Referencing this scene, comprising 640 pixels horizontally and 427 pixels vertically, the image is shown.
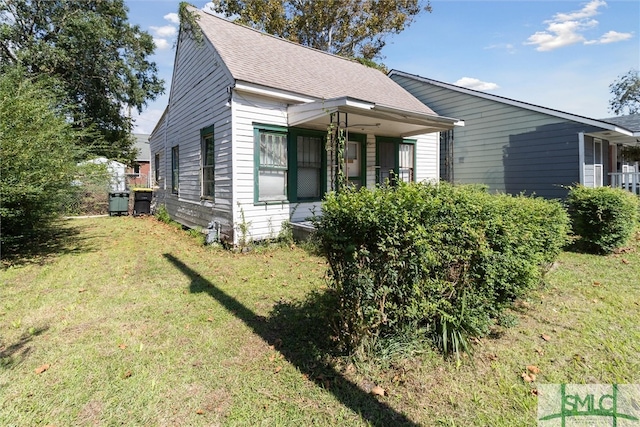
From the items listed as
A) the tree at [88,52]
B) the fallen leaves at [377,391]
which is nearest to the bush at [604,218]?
the fallen leaves at [377,391]

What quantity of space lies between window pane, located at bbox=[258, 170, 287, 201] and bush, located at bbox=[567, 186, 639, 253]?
666 cm

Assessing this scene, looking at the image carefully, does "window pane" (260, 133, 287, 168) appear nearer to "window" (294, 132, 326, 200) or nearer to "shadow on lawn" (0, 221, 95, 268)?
"window" (294, 132, 326, 200)

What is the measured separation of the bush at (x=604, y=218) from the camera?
22.6 ft

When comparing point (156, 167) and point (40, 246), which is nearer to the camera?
point (40, 246)

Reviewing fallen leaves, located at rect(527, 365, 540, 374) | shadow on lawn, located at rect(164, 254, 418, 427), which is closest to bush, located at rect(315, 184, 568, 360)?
shadow on lawn, located at rect(164, 254, 418, 427)

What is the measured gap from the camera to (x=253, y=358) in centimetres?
308

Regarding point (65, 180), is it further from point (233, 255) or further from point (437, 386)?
point (437, 386)

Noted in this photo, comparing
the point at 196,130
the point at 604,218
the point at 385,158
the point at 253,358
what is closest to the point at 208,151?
the point at 196,130

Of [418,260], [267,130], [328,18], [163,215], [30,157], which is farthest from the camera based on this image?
[328,18]

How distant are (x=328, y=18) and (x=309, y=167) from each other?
17.7 m

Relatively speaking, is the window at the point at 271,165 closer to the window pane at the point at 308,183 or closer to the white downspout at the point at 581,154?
the window pane at the point at 308,183

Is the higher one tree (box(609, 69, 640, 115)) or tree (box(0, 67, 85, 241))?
tree (box(609, 69, 640, 115))

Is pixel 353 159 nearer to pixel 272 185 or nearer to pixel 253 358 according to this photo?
pixel 272 185

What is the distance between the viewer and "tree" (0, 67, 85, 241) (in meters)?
5.79
